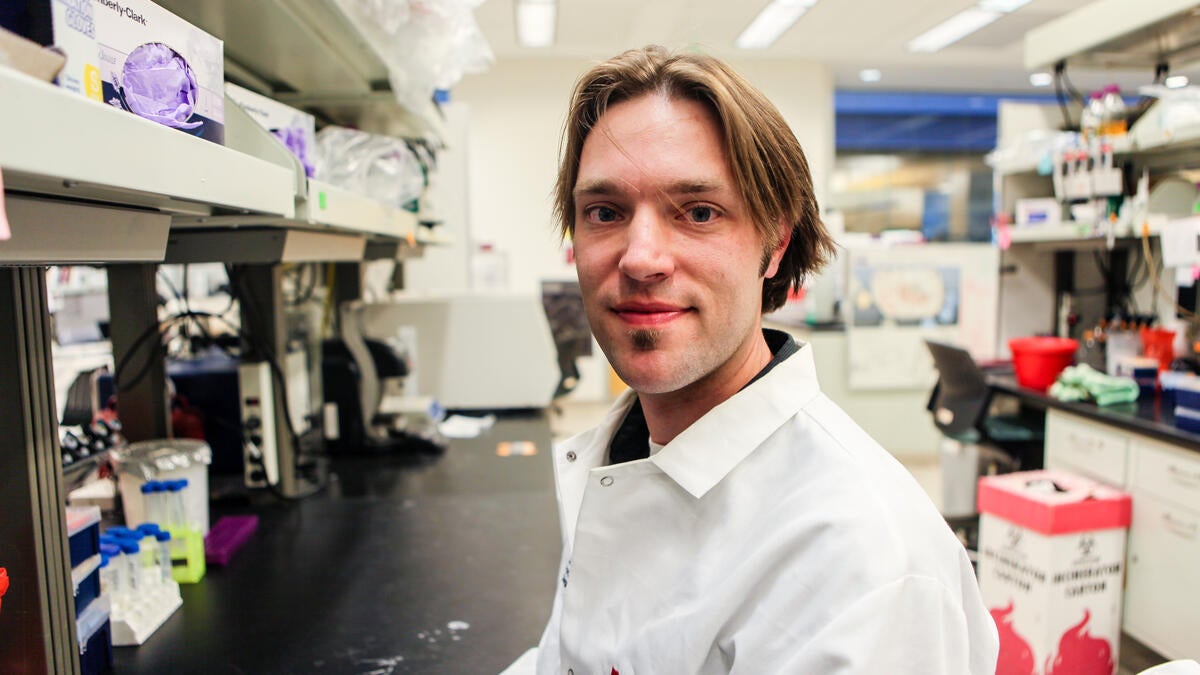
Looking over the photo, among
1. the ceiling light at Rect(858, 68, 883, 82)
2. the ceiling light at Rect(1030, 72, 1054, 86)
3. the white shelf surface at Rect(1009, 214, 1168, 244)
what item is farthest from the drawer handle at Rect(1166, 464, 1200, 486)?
the ceiling light at Rect(1030, 72, 1054, 86)

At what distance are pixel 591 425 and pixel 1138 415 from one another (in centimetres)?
267

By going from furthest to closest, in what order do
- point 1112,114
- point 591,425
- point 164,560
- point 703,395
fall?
point 591,425
point 1112,114
point 164,560
point 703,395

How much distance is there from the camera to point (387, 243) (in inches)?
79.0

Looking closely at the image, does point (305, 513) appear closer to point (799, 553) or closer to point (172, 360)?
point (172, 360)

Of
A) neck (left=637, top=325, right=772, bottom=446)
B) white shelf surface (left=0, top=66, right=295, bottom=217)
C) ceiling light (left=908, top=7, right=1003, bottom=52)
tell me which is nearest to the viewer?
white shelf surface (left=0, top=66, right=295, bottom=217)

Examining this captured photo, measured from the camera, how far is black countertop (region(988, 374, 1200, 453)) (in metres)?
1.88

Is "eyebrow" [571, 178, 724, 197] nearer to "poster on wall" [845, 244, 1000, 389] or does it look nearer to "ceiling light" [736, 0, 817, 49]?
"poster on wall" [845, 244, 1000, 389]

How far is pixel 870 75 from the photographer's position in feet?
22.0

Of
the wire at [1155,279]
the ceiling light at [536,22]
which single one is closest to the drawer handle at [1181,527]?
the wire at [1155,279]

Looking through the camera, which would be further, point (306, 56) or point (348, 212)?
point (306, 56)

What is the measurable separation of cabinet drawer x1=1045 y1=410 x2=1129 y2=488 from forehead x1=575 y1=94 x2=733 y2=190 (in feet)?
6.48

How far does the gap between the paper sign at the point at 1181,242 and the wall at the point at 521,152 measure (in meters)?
4.06

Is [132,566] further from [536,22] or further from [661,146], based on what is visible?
[536,22]

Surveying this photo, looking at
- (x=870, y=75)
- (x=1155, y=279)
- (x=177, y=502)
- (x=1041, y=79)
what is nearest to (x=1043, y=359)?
(x=1155, y=279)
